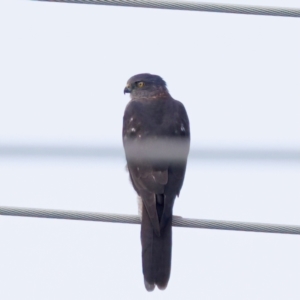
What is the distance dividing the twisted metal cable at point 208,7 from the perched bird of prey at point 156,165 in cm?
198

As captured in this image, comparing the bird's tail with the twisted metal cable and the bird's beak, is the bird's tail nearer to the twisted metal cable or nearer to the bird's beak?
the twisted metal cable

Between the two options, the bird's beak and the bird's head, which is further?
the bird's beak

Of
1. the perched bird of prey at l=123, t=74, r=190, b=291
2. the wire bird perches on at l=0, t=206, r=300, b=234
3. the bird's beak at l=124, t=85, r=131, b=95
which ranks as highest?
the bird's beak at l=124, t=85, r=131, b=95

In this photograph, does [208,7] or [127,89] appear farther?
[127,89]

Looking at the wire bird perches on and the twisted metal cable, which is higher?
the twisted metal cable

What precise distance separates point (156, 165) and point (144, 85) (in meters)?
2.30

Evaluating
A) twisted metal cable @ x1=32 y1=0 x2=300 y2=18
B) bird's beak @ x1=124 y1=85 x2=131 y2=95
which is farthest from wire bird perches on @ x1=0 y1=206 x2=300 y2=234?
bird's beak @ x1=124 y1=85 x2=131 y2=95

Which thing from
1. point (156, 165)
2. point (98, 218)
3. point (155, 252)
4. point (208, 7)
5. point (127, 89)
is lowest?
point (98, 218)

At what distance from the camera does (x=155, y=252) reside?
753 cm

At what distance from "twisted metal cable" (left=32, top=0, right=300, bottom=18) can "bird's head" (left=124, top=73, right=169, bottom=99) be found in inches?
140

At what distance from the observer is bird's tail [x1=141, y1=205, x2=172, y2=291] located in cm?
750

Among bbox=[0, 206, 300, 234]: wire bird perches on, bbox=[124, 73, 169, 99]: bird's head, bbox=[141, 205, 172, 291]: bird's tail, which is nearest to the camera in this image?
bbox=[0, 206, 300, 234]: wire bird perches on

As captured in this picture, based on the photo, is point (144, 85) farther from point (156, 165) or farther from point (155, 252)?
point (155, 252)

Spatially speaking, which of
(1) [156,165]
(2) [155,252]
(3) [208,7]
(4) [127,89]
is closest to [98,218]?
(3) [208,7]
